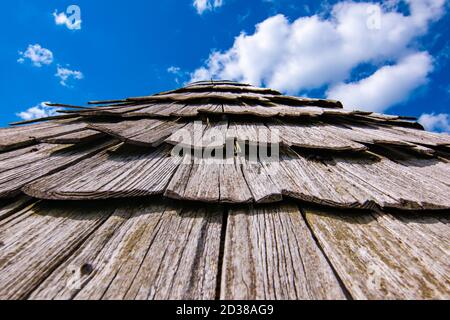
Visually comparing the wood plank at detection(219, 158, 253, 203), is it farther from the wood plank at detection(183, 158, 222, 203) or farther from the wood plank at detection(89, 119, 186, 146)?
the wood plank at detection(89, 119, 186, 146)

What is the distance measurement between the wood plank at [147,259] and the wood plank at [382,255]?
0.42 metres

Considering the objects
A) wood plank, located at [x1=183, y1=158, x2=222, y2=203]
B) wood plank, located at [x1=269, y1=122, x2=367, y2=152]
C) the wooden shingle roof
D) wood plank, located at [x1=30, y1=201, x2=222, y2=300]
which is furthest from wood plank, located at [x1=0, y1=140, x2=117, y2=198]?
wood plank, located at [x1=269, y1=122, x2=367, y2=152]

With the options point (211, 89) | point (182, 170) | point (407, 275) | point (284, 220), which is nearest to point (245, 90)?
point (211, 89)

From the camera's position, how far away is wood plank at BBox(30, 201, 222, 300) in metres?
0.68

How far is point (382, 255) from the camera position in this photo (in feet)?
2.73

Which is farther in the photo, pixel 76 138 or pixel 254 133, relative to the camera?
pixel 254 133

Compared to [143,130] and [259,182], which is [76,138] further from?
[259,182]

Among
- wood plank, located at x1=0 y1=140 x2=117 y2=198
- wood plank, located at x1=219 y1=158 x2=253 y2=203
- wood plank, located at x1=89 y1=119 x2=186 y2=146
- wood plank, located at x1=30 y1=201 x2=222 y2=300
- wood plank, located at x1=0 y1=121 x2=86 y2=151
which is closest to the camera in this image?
wood plank, located at x1=30 y1=201 x2=222 y2=300

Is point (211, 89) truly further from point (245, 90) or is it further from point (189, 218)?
point (189, 218)

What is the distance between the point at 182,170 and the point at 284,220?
22.7 inches

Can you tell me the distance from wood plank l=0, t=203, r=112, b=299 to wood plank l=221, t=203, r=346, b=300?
1.85ft

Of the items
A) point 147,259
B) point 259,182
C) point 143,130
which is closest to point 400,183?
point 259,182

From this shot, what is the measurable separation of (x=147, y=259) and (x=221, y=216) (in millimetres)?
335
